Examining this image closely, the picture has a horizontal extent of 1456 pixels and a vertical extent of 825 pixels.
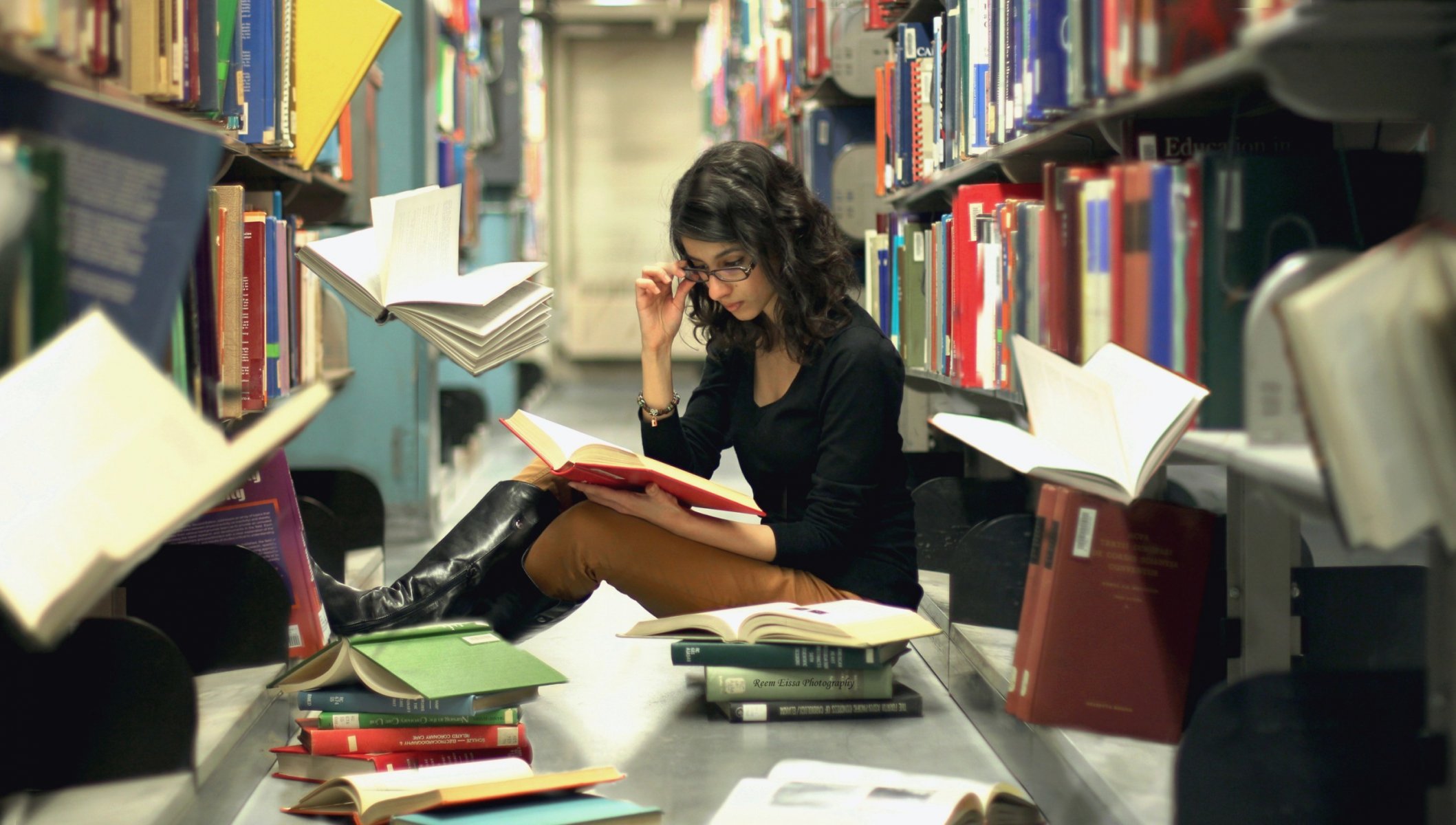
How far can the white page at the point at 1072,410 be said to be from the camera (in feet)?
4.61

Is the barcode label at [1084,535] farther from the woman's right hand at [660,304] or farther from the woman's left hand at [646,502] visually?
the woman's right hand at [660,304]

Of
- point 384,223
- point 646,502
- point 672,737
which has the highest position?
point 384,223

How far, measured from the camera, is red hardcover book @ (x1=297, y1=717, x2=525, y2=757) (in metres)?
1.75

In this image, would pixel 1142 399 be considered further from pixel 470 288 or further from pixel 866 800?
pixel 470 288

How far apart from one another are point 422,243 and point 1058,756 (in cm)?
121

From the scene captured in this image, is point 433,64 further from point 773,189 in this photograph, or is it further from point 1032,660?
point 1032,660

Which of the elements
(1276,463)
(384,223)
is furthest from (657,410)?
(1276,463)

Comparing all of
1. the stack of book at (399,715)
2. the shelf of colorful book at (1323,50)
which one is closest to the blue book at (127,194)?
the stack of book at (399,715)

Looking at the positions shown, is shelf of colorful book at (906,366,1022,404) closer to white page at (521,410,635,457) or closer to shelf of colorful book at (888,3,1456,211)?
→ white page at (521,410,635,457)

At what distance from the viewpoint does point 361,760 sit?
5.67 feet

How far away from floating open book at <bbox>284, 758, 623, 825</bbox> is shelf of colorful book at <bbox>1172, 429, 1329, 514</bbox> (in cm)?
78

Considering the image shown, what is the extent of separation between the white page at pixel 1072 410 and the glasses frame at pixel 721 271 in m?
0.59

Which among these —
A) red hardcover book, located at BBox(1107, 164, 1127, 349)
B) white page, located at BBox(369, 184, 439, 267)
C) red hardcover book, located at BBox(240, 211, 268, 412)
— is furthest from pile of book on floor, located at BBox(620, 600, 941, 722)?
red hardcover book, located at BBox(240, 211, 268, 412)

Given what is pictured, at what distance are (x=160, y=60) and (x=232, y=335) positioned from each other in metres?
0.46
